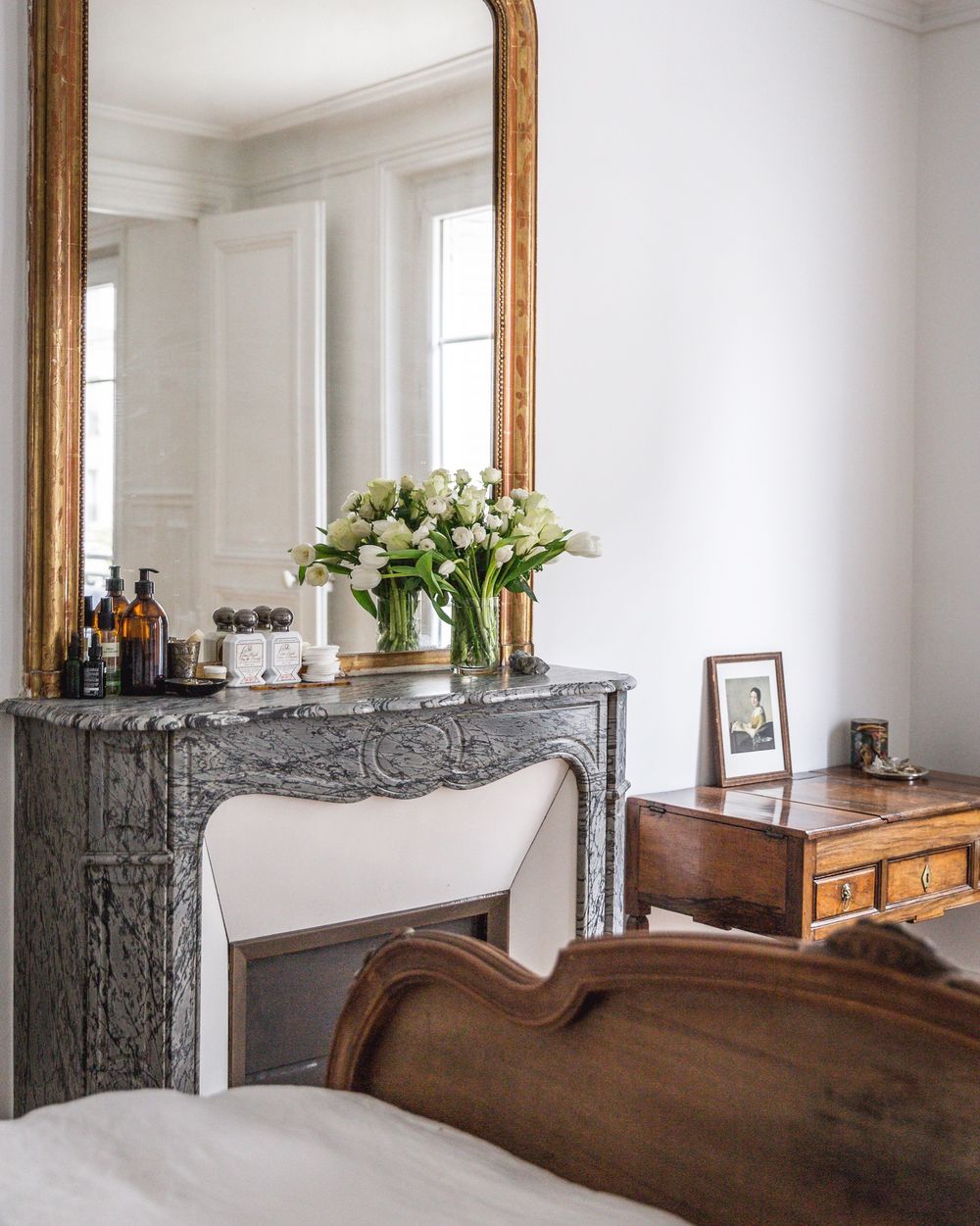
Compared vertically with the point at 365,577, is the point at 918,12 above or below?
above

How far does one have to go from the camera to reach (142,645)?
2.45 metres

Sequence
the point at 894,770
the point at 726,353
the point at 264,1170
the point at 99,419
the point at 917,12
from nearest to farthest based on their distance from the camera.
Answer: the point at 264,1170 < the point at 99,419 < the point at 726,353 < the point at 894,770 < the point at 917,12

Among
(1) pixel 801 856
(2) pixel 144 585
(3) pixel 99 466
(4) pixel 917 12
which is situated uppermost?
(4) pixel 917 12

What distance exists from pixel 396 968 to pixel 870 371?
120 inches

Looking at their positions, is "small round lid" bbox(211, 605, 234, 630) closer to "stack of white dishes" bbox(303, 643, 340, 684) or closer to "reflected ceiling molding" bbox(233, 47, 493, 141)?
"stack of white dishes" bbox(303, 643, 340, 684)

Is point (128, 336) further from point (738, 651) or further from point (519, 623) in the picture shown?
point (738, 651)

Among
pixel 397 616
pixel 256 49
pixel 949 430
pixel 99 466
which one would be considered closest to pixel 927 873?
pixel 949 430

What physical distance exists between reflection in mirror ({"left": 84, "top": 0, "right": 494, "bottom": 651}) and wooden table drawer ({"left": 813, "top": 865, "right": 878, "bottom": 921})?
3.67ft

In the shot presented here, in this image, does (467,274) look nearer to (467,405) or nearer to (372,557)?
(467,405)

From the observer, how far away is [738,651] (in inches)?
146

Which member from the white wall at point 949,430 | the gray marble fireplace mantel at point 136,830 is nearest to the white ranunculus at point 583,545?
the gray marble fireplace mantel at point 136,830

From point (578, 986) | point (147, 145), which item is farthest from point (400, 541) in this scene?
point (578, 986)

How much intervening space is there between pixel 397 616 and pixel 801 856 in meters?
1.09

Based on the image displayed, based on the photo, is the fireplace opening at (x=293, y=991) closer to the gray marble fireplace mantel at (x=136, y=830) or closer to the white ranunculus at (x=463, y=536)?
the gray marble fireplace mantel at (x=136, y=830)
